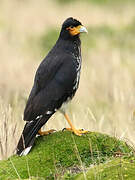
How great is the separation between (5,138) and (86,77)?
6.90 meters

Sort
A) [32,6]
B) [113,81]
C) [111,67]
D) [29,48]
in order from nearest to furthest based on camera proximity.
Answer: [113,81] → [111,67] → [29,48] → [32,6]

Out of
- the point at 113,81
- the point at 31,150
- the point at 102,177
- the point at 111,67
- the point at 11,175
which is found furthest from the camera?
the point at 111,67

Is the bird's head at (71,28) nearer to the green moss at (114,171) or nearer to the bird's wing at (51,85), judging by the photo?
the bird's wing at (51,85)

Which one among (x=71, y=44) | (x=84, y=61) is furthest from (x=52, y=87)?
(x=84, y=61)

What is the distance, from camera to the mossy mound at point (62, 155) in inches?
198

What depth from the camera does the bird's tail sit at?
551 centimetres

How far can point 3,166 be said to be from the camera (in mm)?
5160

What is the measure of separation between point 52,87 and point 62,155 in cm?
99

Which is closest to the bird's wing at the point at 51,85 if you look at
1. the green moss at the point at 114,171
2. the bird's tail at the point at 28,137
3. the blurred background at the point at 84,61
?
the bird's tail at the point at 28,137

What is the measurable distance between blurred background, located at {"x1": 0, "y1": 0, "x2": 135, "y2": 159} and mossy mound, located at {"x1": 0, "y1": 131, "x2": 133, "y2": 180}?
20 cm

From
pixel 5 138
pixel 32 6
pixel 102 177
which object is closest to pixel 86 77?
pixel 5 138

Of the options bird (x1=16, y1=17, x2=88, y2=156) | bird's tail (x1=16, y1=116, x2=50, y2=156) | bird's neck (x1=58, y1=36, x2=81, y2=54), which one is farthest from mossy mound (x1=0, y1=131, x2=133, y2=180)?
bird's neck (x1=58, y1=36, x2=81, y2=54)

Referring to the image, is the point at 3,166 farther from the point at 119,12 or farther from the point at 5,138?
the point at 119,12

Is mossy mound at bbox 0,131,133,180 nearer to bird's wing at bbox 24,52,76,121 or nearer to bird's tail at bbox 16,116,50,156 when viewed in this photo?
bird's tail at bbox 16,116,50,156
